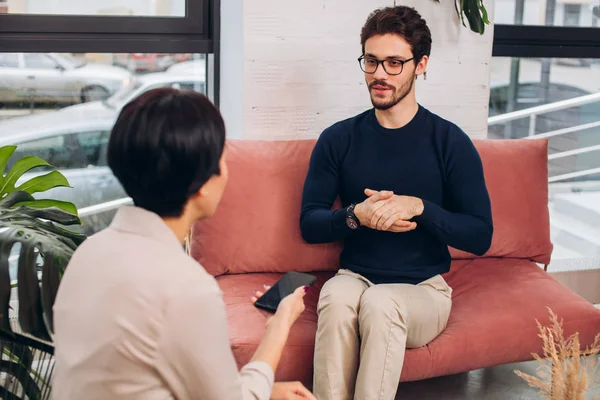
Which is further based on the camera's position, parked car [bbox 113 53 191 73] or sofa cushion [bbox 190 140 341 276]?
parked car [bbox 113 53 191 73]

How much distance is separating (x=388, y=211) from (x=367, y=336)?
38 centimetres

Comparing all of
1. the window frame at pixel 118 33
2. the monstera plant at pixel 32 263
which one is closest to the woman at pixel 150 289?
the monstera plant at pixel 32 263

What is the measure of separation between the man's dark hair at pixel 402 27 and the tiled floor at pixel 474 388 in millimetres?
1137

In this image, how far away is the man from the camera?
2.33 metres

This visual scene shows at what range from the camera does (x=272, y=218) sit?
8.93ft

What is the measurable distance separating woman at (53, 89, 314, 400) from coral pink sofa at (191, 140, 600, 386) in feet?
3.57

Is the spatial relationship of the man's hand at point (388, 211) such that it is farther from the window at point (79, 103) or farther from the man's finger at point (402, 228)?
the window at point (79, 103)

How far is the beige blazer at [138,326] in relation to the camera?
44.9 inches

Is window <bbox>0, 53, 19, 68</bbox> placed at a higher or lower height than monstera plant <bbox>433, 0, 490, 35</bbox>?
lower

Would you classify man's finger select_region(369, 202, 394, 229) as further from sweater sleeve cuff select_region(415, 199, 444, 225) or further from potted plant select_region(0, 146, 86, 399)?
potted plant select_region(0, 146, 86, 399)

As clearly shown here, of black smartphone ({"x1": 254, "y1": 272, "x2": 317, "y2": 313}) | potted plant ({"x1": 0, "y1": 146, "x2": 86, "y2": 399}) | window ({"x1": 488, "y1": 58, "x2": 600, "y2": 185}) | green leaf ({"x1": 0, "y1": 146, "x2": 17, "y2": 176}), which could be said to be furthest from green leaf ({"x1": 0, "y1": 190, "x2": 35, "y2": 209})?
window ({"x1": 488, "y1": 58, "x2": 600, "y2": 185})

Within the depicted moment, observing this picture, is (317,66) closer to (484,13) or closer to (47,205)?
(484,13)

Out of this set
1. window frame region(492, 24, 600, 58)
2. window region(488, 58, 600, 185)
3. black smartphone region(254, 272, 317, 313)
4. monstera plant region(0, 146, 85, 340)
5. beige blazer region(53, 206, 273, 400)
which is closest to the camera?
beige blazer region(53, 206, 273, 400)

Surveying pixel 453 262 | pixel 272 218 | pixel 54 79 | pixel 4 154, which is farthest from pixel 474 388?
pixel 54 79
